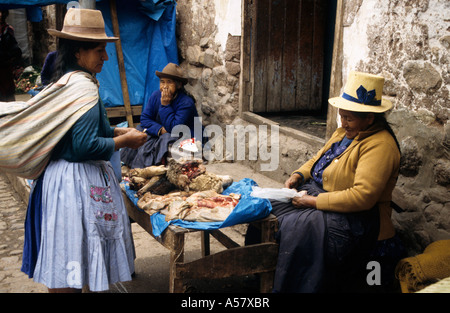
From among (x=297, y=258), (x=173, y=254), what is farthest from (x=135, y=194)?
(x=297, y=258)

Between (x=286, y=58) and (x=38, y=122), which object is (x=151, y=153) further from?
(x=38, y=122)

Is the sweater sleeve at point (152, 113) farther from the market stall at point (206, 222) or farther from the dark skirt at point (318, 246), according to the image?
the dark skirt at point (318, 246)

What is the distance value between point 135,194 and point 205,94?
3.67 m

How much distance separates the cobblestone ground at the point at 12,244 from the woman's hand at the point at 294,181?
2.04 meters

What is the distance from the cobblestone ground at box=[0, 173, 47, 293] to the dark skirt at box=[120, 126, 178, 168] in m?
1.38

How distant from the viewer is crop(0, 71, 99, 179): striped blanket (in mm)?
2633

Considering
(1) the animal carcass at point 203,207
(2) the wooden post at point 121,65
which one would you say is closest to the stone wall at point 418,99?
(1) the animal carcass at point 203,207

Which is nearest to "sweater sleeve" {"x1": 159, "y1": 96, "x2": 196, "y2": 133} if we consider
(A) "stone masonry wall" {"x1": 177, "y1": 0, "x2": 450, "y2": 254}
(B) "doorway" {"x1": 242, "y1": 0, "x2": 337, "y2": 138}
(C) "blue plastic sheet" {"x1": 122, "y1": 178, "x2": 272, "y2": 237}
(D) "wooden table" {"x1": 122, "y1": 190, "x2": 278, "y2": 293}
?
(B) "doorway" {"x1": 242, "y1": 0, "x2": 337, "y2": 138}

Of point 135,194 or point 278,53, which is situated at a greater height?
point 278,53

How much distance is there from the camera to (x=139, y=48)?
25.7 ft

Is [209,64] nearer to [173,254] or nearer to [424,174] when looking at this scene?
[424,174]

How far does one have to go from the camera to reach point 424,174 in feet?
11.4

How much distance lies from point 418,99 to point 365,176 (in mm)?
987

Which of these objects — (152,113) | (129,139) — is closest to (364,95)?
(129,139)
